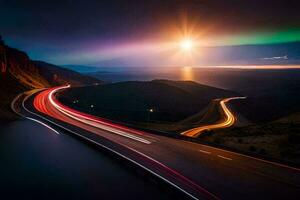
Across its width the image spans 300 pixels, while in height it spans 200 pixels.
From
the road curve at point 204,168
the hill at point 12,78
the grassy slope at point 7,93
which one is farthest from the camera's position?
the hill at point 12,78

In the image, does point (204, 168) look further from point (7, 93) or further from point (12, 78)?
point (12, 78)

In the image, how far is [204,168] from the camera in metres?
23.8

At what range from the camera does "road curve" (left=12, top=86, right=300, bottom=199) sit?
18.5 meters

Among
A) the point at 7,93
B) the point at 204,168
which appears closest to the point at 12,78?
the point at 7,93

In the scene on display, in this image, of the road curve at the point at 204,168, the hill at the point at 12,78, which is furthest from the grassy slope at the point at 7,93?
the road curve at the point at 204,168

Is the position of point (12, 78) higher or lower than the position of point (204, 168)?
higher

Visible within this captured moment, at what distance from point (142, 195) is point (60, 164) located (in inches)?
500

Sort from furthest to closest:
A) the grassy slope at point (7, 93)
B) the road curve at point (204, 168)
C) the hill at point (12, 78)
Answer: the hill at point (12, 78), the grassy slope at point (7, 93), the road curve at point (204, 168)

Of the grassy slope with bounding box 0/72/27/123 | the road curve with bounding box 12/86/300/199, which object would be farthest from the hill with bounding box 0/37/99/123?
the road curve with bounding box 12/86/300/199

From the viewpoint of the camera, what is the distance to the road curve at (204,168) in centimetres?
1848

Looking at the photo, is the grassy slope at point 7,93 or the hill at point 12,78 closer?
the grassy slope at point 7,93

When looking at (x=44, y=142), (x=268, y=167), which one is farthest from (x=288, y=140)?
(x=44, y=142)

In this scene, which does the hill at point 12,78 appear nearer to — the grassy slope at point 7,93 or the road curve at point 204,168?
the grassy slope at point 7,93

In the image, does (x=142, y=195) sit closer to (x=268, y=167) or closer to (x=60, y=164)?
(x=268, y=167)
